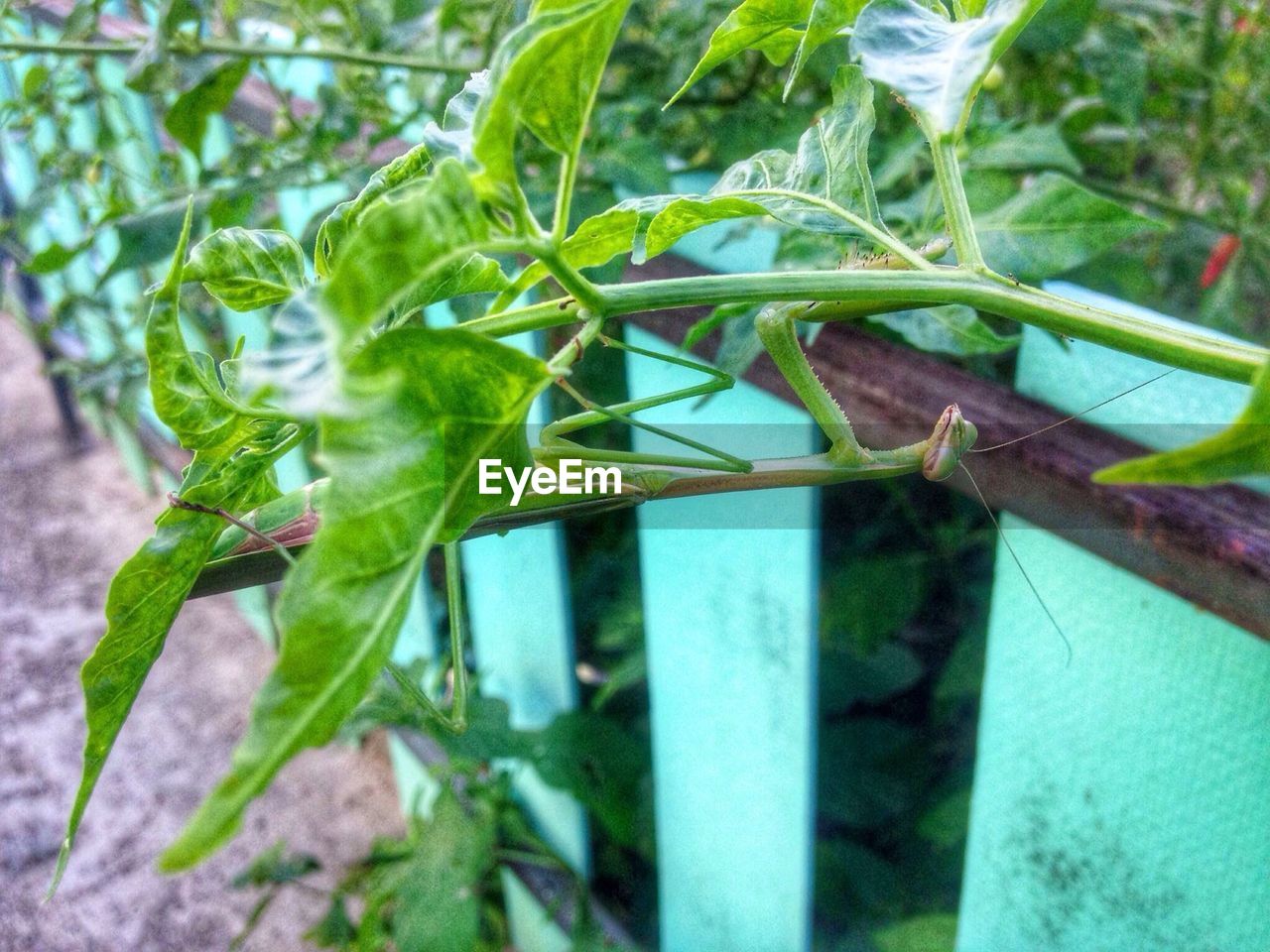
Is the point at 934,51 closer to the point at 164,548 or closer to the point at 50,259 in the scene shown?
the point at 164,548

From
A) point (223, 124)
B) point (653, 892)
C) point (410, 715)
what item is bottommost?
point (653, 892)

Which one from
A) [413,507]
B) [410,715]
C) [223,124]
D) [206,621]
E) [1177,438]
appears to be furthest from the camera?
[206,621]

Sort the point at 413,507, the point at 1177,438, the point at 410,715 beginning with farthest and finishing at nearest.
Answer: the point at 410,715 < the point at 1177,438 < the point at 413,507

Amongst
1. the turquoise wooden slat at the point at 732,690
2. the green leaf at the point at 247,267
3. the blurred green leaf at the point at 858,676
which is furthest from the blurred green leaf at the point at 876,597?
the green leaf at the point at 247,267

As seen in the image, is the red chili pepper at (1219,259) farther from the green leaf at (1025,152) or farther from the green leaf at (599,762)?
the green leaf at (599,762)

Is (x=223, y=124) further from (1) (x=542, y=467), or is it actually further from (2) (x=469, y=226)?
(2) (x=469, y=226)

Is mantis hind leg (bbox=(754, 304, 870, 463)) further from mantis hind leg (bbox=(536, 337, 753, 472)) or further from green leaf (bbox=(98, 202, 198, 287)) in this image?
green leaf (bbox=(98, 202, 198, 287))

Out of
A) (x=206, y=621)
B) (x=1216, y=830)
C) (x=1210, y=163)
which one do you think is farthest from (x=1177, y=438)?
(x=206, y=621)

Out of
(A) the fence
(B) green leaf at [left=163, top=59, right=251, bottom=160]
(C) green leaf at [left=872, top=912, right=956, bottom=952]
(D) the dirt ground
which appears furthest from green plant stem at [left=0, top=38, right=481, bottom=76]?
(D) the dirt ground
